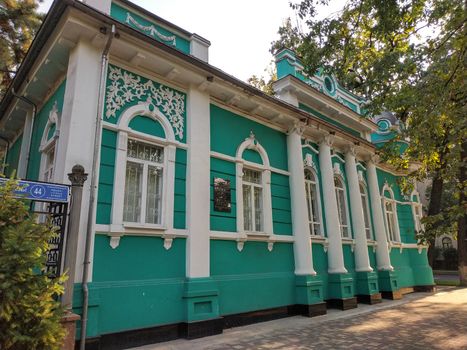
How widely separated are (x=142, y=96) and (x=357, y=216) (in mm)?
8447

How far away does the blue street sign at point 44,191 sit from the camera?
4.40 metres

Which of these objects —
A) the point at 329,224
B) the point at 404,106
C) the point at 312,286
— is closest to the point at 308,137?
the point at 329,224

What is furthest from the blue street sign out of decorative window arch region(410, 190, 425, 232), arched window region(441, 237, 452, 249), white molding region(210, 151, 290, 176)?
arched window region(441, 237, 452, 249)

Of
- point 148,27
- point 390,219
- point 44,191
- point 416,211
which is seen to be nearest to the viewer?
point 44,191

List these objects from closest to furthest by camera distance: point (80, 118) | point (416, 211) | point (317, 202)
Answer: point (80, 118), point (317, 202), point (416, 211)

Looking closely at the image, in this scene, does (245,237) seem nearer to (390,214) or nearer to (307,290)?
(307,290)

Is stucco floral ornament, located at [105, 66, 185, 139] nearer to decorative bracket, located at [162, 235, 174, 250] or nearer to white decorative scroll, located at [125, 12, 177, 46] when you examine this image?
white decorative scroll, located at [125, 12, 177, 46]

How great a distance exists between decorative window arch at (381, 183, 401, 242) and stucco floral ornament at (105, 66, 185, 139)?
10405 millimetres

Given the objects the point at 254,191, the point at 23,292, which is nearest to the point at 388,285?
the point at 254,191

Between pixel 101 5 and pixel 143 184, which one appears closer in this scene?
pixel 143 184

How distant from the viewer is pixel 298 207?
945cm

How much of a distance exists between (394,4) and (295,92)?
4.51 meters

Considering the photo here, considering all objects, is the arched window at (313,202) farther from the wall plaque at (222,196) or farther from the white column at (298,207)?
the wall plaque at (222,196)

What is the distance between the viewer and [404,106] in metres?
7.29
